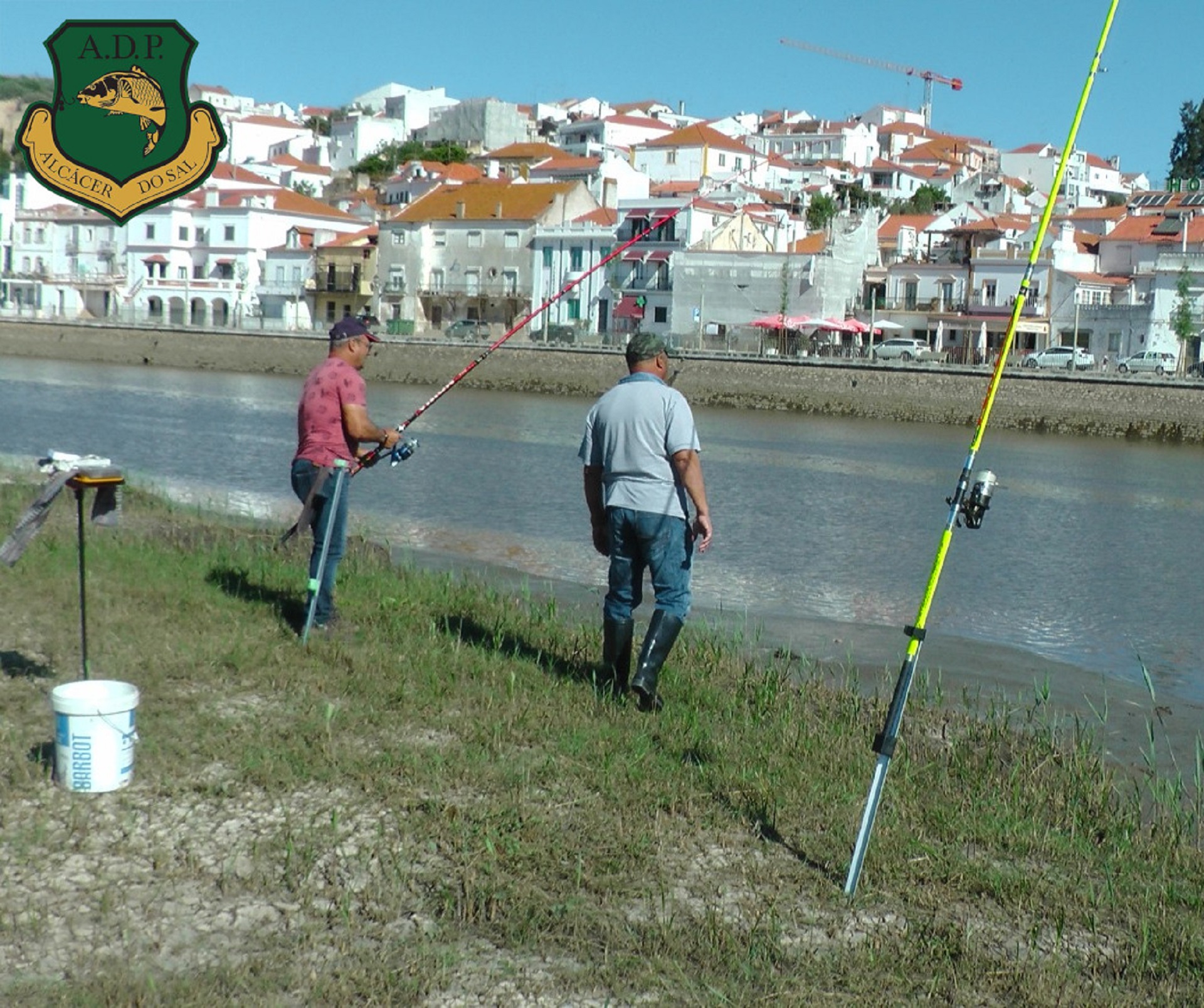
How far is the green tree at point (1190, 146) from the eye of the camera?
348 feet

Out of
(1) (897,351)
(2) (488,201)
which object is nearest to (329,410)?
(1) (897,351)

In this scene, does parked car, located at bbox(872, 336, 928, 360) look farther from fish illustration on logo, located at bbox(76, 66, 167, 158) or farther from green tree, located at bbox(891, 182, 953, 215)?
fish illustration on logo, located at bbox(76, 66, 167, 158)

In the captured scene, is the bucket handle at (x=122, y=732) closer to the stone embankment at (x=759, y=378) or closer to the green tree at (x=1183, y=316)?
the stone embankment at (x=759, y=378)

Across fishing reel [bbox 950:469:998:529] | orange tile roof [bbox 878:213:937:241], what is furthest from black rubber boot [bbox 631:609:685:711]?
orange tile roof [bbox 878:213:937:241]

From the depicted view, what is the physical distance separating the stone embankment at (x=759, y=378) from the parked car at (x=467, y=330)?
4.97 m

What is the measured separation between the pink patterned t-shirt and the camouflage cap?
57.4 inches

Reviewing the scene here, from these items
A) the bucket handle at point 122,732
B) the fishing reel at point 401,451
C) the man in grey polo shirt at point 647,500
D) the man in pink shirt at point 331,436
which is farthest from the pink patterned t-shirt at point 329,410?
the bucket handle at point 122,732

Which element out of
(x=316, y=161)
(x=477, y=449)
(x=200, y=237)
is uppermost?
(x=316, y=161)

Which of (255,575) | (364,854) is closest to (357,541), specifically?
(255,575)

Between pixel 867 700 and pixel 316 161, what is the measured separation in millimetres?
127196

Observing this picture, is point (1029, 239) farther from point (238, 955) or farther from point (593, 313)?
point (238, 955)

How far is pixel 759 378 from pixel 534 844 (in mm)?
46637

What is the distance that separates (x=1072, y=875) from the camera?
4.55 meters

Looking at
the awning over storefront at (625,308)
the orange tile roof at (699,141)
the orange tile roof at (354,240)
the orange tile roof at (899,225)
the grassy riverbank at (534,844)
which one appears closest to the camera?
the grassy riverbank at (534,844)
